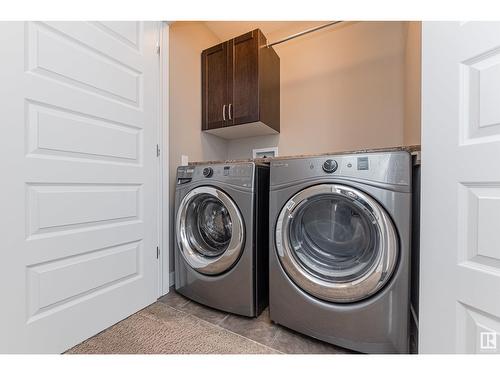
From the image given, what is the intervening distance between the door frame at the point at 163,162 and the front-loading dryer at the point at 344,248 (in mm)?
810

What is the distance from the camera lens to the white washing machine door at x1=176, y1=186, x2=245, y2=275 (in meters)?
1.33

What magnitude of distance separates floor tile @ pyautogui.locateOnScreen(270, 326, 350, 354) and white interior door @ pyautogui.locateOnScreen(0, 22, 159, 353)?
2.89 ft

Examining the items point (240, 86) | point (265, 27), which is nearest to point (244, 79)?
point (240, 86)

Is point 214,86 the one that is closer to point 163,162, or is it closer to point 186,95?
point 186,95

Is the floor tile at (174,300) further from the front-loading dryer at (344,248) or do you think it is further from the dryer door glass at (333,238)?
the dryer door glass at (333,238)

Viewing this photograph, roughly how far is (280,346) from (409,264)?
0.70 metres

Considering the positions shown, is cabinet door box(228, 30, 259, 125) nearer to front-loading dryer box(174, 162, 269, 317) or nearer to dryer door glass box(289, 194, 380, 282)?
front-loading dryer box(174, 162, 269, 317)

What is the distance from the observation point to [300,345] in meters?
1.04

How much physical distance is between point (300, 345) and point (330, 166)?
2.91ft

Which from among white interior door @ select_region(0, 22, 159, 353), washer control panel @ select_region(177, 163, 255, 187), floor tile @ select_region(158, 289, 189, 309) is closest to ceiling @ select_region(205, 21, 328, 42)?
white interior door @ select_region(0, 22, 159, 353)

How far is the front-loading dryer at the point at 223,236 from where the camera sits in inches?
48.3

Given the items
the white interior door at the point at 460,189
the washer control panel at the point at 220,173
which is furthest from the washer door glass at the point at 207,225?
the white interior door at the point at 460,189
